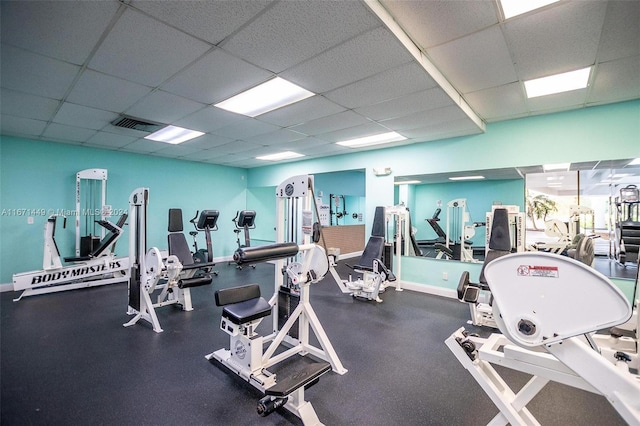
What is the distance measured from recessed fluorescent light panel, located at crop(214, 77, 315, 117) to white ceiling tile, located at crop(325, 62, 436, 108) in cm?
34

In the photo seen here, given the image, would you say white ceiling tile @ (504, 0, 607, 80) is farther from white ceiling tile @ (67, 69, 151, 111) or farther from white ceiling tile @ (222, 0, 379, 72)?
white ceiling tile @ (67, 69, 151, 111)

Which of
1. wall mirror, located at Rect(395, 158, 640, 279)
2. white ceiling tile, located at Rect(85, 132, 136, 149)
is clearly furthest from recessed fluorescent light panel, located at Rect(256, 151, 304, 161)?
white ceiling tile, located at Rect(85, 132, 136, 149)

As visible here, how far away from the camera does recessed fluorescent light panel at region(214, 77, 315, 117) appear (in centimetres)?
263

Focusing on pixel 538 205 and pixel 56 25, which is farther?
pixel 538 205

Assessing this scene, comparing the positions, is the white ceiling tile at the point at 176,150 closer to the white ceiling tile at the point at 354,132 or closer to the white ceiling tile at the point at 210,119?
the white ceiling tile at the point at 210,119

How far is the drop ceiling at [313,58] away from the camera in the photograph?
1688 millimetres

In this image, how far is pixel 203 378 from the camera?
2.16m

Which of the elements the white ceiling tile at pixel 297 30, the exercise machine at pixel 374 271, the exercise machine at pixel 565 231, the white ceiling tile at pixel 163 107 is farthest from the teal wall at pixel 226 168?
the white ceiling tile at pixel 297 30

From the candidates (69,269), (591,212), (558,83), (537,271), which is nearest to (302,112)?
(558,83)

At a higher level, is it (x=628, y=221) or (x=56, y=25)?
(x=56, y=25)

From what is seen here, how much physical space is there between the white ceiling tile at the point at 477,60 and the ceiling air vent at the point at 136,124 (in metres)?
3.37

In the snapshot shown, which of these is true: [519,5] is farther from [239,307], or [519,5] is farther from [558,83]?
[239,307]

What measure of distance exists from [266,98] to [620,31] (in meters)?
2.74

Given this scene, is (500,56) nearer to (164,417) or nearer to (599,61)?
(599,61)
